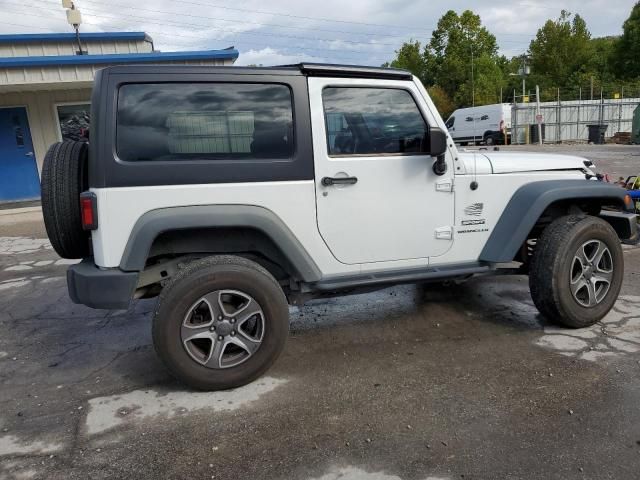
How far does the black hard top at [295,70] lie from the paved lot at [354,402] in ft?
6.73

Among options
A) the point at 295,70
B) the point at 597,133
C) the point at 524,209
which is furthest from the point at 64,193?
the point at 597,133

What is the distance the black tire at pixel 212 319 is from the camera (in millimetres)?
3223

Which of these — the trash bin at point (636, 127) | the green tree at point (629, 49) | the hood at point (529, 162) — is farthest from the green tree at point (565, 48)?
the hood at point (529, 162)

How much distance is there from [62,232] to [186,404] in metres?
1.40

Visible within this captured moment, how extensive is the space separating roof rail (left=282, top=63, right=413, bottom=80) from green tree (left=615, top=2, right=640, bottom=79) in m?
43.1

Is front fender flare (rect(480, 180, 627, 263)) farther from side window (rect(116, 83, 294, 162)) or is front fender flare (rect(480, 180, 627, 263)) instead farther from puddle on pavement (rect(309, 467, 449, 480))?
puddle on pavement (rect(309, 467, 449, 480))

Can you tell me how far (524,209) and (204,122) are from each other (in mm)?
2423

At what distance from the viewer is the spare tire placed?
A: 3375 mm

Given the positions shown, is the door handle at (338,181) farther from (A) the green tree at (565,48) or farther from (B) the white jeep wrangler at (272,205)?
(A) the green tree at (565,48)

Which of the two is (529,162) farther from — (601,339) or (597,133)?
(597,133)

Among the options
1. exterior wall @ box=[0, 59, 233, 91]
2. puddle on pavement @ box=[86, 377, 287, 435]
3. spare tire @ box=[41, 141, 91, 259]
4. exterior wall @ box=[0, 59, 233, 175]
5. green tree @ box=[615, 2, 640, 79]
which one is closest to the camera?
puddle on pavement @ box=[86, 377, 287, 435]

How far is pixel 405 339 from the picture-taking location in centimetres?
419

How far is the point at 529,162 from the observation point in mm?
4121

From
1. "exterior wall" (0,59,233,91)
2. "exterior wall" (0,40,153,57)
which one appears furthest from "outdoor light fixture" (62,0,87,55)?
"exterior wall" (0,59,233,91)
